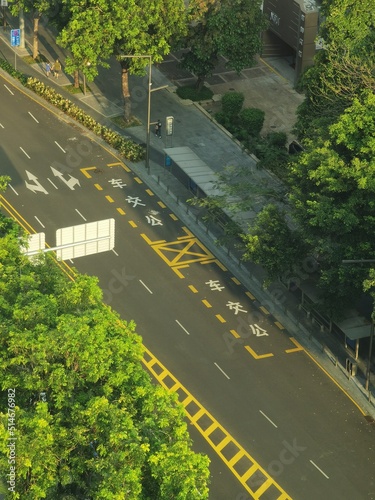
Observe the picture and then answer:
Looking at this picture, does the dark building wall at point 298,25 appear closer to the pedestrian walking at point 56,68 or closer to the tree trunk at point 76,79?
the tree trunk at point 76,79

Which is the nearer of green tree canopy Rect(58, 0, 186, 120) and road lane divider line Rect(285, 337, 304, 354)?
road lane divider line Rect(285, 337, 304, 354)

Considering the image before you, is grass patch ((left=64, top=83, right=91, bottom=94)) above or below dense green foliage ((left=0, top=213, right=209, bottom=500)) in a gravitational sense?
below

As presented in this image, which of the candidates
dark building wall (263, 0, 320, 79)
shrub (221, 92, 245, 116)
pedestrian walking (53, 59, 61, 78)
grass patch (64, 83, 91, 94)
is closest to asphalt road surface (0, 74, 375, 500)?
grass patch (64, 83, 91, 94)

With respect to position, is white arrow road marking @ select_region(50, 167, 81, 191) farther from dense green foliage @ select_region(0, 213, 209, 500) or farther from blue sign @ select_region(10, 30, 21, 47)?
dense green foliage @ select_region(0, 213, 209, 500)

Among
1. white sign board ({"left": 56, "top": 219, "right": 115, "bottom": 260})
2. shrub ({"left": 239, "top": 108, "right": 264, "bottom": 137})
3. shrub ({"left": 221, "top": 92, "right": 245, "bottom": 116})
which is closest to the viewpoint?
white sign board ({"left": 56, "top": 219, "right": 115, "bottom": 260})

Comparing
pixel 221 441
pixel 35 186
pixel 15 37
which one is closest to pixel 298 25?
pixel 15 37

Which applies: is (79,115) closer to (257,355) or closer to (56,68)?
(56,68)
